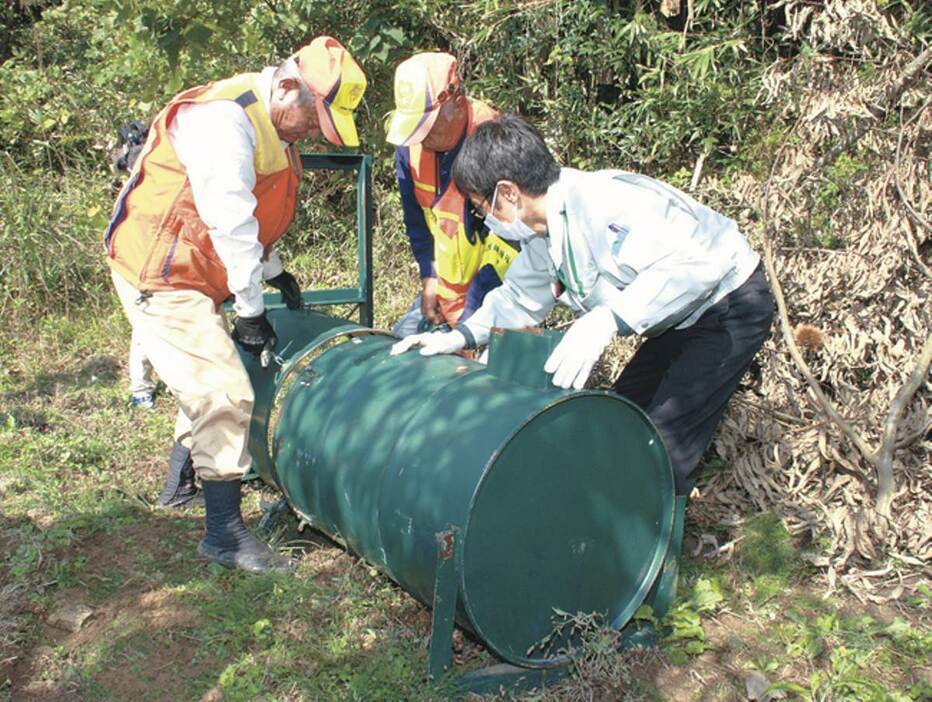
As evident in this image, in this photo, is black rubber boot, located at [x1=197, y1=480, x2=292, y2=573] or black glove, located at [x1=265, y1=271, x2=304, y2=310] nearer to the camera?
black rubber boot, located at [x1=197, y1=480, x2=292, y2=573]

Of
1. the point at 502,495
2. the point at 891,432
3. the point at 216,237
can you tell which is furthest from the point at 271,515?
the point at 891,432

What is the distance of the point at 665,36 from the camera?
5832 mm

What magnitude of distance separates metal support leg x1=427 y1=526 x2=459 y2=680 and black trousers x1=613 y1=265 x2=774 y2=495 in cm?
87

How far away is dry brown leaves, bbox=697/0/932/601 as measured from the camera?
3.59 metres

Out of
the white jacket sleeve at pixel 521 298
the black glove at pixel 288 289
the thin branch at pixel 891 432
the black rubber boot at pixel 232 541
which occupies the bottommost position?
the black rubber boot at pixel 232 541

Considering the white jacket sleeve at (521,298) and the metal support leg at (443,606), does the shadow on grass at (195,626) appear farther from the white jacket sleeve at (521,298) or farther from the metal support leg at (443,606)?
the white jacket sleeve at (521,298)

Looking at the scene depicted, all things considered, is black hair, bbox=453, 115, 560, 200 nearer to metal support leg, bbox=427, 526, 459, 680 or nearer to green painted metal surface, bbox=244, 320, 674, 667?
green painted metal surface, bbox=244, 320, 674, 667

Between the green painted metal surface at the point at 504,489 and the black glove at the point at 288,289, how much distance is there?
3.29ft

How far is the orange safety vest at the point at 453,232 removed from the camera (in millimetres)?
4012

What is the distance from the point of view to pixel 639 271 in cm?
267

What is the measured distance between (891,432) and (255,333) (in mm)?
2494

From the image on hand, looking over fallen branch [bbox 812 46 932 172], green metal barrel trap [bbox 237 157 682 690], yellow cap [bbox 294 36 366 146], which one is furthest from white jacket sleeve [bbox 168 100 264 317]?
fallen branch [bbox 812 46 932 172]

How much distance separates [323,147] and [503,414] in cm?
563

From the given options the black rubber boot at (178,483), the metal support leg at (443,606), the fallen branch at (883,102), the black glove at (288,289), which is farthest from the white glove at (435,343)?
the fallen branch at (883,102)
